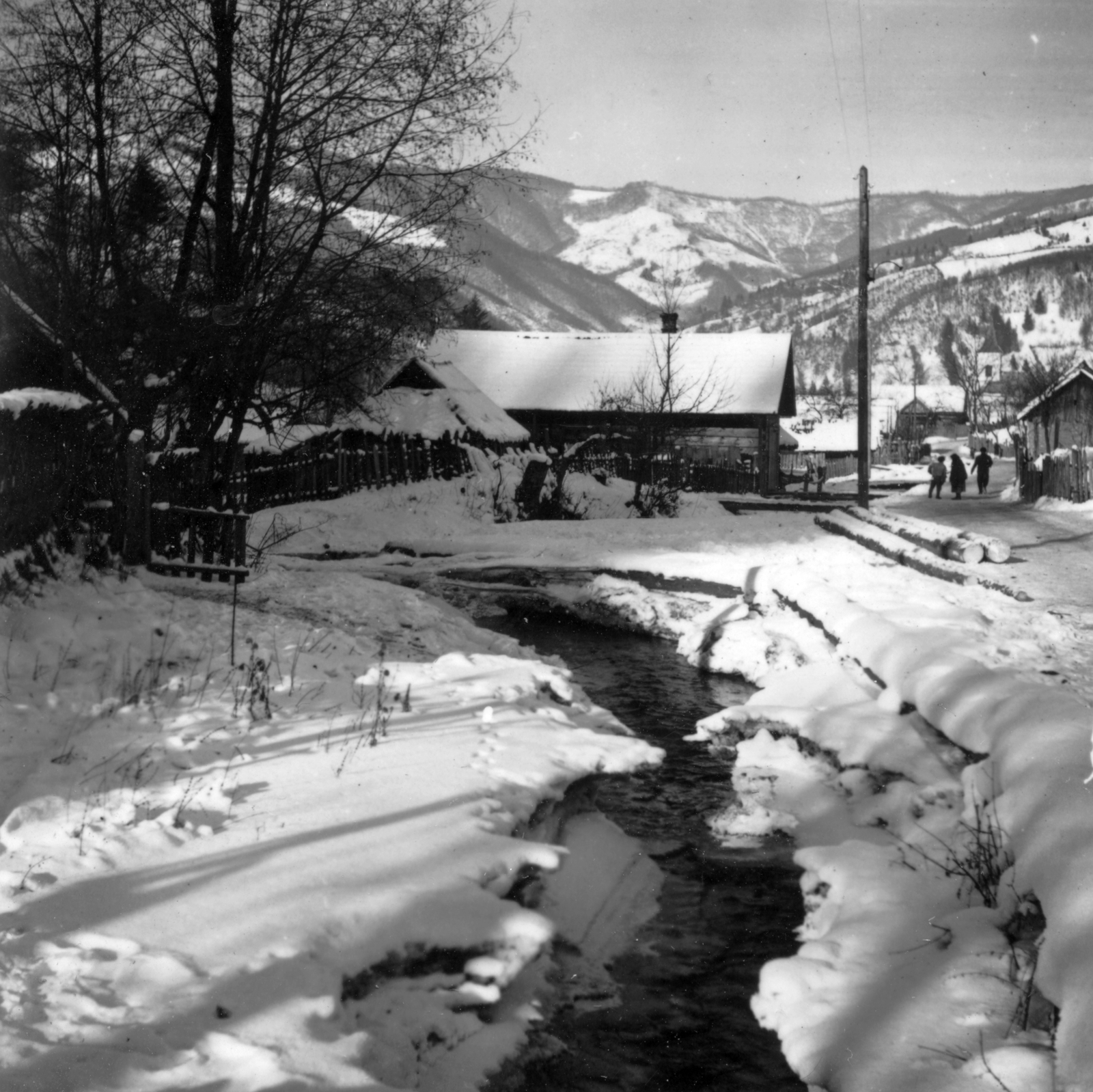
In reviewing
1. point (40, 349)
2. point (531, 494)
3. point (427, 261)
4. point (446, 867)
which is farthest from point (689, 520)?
point (446, 867)

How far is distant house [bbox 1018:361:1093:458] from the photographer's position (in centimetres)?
4125

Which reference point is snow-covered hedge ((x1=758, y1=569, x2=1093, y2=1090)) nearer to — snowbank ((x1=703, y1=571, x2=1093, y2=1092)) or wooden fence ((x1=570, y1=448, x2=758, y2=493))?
snowbank ((x1=703, y1=571, x2=1093, y2=1092))

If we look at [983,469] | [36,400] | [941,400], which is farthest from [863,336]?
[941,400]

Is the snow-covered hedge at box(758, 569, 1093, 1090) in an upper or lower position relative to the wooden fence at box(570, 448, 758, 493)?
lower

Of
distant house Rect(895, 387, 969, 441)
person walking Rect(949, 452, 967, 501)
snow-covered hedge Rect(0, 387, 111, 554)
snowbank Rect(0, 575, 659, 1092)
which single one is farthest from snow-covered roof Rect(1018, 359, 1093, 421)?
distant house Rect(895, 387, 969, 441)

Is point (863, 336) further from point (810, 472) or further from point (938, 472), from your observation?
point (810, 472)

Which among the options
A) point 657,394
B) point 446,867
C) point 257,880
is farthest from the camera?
point 657,394

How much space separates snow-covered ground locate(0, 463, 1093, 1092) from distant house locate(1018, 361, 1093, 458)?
35.2 metres

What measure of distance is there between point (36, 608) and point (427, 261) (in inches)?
258

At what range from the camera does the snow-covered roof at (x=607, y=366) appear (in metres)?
40.6

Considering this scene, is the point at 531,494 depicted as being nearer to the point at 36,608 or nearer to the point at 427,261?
the point at 427,261

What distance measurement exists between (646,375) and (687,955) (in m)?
35.2

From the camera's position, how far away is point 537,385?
4191 cm

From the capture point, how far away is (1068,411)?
42.8 m
